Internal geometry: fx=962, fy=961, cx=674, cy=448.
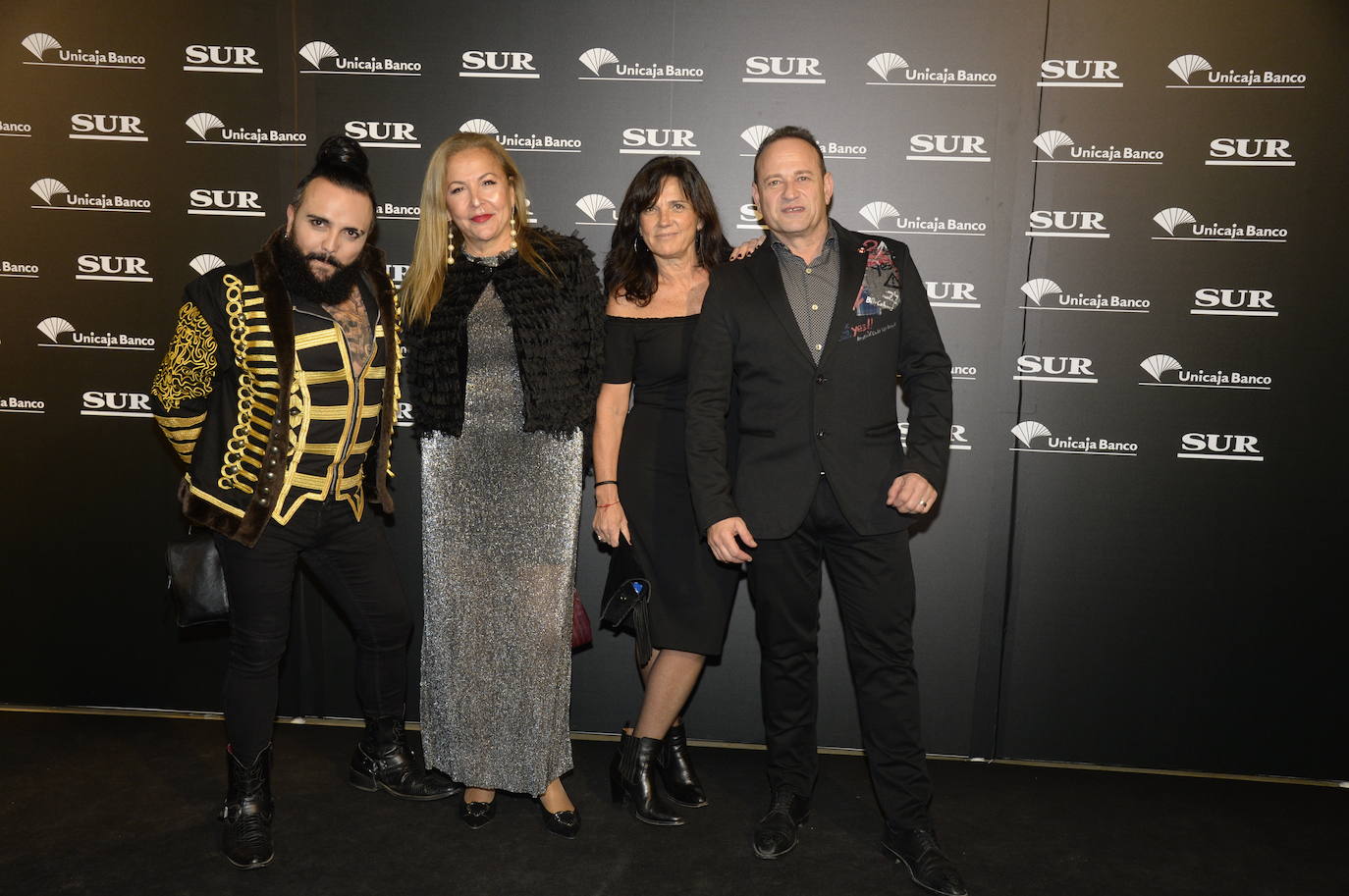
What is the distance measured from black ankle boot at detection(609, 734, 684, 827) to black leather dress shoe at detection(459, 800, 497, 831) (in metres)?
0.41

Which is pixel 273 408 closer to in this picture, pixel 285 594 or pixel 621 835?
pixel 285 594

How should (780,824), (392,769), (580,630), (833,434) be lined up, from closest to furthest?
(833,434)
(780,824)
(580,630)
(392,769)

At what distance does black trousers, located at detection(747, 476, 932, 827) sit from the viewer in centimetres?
261

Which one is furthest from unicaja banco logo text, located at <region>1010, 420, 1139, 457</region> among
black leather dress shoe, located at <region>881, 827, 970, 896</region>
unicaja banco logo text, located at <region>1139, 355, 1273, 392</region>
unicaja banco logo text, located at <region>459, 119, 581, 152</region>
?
unicaja banco logo text, located at <region>459, 119, 581, 152</region>

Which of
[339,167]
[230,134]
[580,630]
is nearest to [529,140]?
[339,167]

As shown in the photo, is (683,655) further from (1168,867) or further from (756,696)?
(1168,867)

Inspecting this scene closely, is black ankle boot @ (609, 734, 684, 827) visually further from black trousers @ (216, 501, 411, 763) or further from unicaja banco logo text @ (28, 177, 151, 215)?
unicaja banco logo text @ (28, 177, 151, 215)

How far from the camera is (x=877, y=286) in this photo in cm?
260

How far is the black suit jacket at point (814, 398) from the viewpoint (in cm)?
255

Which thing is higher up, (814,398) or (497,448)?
(814,398)

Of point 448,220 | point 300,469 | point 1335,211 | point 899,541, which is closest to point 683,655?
point 899,541

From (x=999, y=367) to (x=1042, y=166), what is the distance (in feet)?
2.23

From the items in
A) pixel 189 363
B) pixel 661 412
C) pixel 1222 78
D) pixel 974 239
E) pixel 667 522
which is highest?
pixel 1222 78

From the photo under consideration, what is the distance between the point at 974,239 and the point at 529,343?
64.3 inches
